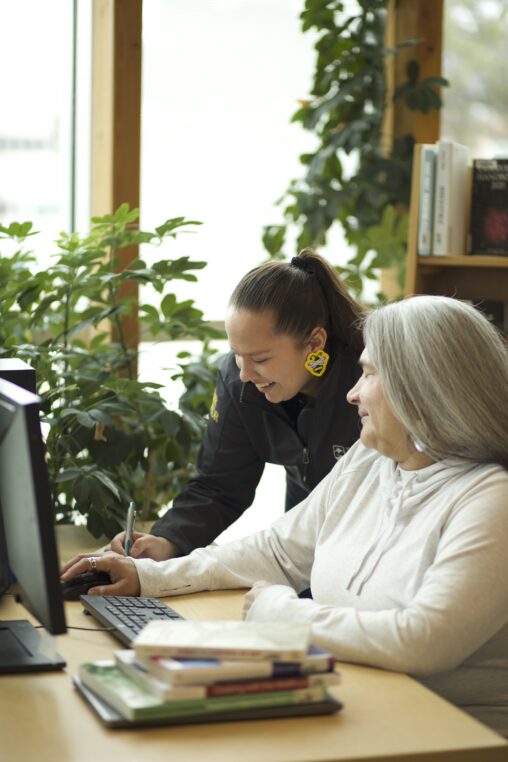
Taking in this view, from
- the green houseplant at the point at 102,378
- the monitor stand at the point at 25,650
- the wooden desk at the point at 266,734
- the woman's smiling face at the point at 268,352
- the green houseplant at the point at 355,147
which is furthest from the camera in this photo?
the green houseplant at the point at 355,147

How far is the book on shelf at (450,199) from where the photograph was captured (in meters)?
3.20

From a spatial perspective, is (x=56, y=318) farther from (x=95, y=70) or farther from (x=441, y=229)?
(x=441, y=229)

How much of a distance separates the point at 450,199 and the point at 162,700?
219 centimetres

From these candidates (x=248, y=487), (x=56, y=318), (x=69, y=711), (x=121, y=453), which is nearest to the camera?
(x=69, y=711)

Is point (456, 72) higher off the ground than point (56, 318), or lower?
higher

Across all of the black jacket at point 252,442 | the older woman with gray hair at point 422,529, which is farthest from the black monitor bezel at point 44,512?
the black jacket at point 252,442

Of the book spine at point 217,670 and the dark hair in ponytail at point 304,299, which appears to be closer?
the book spine at point 217,670

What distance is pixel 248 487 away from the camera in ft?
8.42

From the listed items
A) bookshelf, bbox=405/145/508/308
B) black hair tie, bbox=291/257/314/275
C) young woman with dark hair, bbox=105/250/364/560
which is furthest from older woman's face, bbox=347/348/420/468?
bookshelf, bbox=405/145/508/308

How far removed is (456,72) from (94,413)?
211 cm

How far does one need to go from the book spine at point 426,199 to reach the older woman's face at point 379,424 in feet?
4.71

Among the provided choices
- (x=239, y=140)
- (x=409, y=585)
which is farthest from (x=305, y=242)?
(x=409, y=585)

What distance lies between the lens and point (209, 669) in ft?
4.45

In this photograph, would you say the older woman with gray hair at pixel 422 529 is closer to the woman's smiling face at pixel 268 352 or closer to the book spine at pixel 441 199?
the woman's smiling face at pixel 268 352
